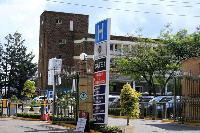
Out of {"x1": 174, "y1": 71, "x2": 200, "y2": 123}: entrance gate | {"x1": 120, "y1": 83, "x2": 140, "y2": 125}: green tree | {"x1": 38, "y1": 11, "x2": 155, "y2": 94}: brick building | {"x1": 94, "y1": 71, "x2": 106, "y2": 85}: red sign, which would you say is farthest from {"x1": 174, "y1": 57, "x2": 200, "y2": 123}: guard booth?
{"x1": 38, "y1": 11, "x2": 155, "y2": 94}: brick building

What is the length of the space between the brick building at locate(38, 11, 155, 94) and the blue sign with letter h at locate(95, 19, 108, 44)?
167 feet

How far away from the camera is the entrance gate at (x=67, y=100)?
19.3m

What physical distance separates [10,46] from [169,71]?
41.2m

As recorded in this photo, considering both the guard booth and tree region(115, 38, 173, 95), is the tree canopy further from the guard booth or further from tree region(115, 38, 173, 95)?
the guard booth

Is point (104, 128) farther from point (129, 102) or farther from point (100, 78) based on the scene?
point (100, 78)

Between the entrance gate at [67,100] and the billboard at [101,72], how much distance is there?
1.67 metres

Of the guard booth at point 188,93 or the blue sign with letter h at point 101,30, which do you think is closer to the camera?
the blue sign with letter h at point 101,30

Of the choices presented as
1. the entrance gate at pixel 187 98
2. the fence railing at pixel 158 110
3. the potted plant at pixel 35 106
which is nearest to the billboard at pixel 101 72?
the entrance gate at pixel 187 98

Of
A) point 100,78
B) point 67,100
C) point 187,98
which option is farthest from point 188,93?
point 67,100

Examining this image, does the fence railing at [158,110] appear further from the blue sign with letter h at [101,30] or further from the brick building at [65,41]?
the brick building at [65,41]

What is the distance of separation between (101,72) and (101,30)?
6.15ft

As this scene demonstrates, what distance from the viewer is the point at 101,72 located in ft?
56.4

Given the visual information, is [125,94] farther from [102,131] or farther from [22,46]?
[22,46]

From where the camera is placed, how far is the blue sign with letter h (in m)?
17.1
